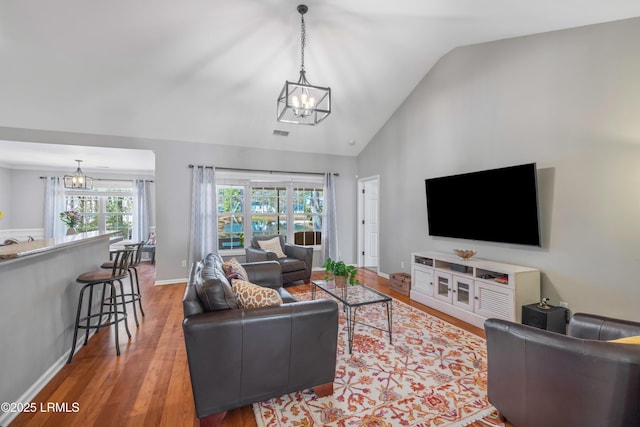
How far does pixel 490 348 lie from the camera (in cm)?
181

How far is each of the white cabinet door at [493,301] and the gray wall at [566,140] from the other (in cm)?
46

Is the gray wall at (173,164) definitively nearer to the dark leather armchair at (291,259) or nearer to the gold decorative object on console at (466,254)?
the dark leather armchair at (291,259)

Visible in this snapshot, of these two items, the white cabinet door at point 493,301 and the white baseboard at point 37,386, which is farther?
the white cabinet door at point 493,301

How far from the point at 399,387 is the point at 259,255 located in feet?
10.7

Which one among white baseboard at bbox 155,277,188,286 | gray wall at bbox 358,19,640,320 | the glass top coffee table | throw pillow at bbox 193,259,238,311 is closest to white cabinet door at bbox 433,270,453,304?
gray wall at bbox 358,19,640,320

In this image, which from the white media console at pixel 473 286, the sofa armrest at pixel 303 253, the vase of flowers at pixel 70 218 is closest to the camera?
the white media console at pixel 473 286

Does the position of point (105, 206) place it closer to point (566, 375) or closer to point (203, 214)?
point (203, 214)

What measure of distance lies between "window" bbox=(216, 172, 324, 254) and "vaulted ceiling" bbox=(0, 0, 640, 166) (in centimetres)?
109

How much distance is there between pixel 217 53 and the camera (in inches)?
142

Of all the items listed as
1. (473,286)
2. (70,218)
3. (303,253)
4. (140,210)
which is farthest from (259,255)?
(70,218)

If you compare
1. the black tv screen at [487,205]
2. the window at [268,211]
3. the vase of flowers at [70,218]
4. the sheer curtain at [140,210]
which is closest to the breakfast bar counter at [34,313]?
the window at [268,211]

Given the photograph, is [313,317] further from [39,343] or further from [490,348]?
[39,343]

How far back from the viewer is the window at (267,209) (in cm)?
571

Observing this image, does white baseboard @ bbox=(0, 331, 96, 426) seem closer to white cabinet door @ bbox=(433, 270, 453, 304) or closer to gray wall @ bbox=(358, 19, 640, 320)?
white cabinet door @ bbox=(433, 270, 453, 304)
